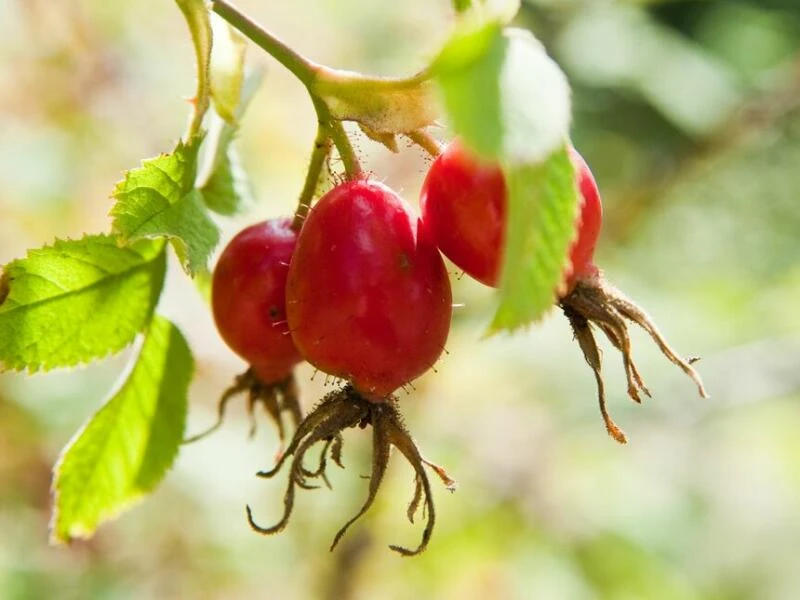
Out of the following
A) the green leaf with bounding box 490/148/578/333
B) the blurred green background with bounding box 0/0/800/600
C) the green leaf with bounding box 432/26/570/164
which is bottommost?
the blurred green background with bounding box 0/0/800/600

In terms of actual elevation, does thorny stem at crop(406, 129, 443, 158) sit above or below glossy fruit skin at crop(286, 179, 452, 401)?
above

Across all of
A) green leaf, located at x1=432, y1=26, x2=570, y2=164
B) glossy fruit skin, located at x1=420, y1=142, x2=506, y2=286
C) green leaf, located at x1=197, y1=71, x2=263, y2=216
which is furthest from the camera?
green leaf, located at x1=197, y1=71, x2=263, y2=216

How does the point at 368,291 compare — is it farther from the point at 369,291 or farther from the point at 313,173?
the point at 313,173

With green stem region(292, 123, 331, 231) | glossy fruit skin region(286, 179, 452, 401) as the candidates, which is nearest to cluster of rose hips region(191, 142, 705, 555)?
glossy fruit skin region(286, 179, 452, 401)

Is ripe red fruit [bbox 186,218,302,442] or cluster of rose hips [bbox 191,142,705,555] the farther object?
ripe red fruit [bbox 186,218,302,442]

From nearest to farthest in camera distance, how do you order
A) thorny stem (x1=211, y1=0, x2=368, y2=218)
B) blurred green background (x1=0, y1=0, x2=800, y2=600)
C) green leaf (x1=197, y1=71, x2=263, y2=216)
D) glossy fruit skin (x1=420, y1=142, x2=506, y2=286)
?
glossy fruit skin (x1=420, y1=142, x2=506, y2=286) < thorny stem (x1=211, y1=0, x2=368, y2=218) < green leaf (x1=197, y1=71, x2=263, y2=216) < blurred green background (x1=0, y1=0, x2=800, y2=600)

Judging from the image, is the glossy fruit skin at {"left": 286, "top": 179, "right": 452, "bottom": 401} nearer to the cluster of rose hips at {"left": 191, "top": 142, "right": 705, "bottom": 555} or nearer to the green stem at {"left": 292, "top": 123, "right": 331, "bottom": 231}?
the cluster of rose hips at {"left": 191, "top": 142, "right": 705, "bottom": 555}

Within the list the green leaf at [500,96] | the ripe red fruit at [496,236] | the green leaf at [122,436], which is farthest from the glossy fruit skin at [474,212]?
the green leaf at [122,436]
